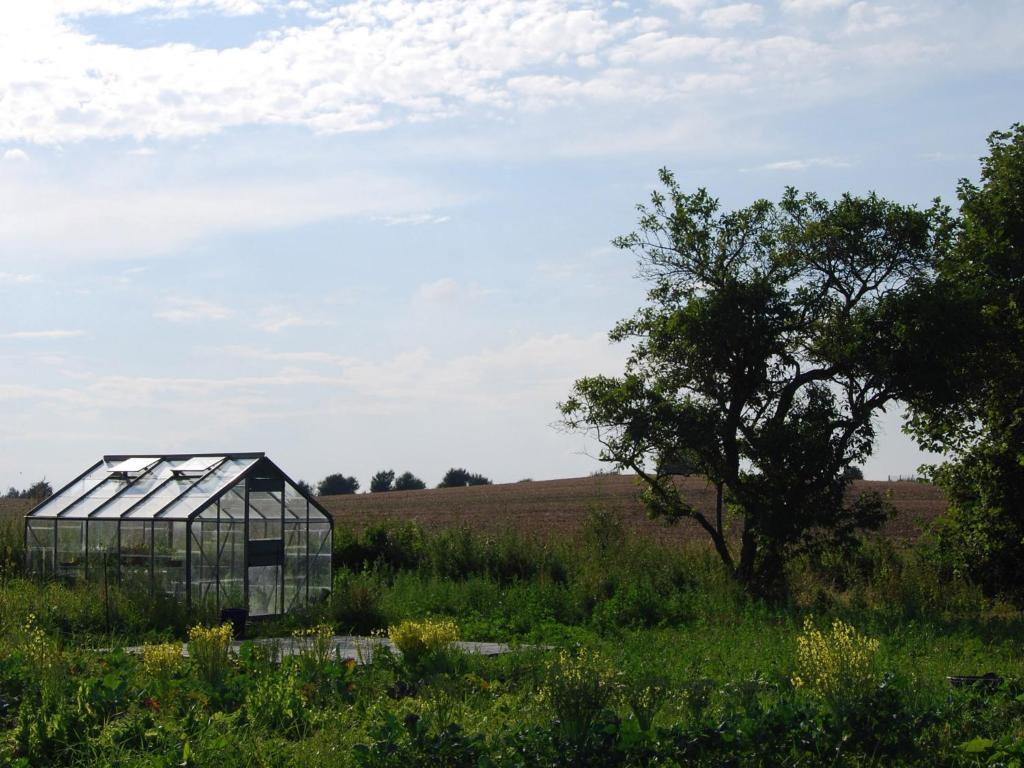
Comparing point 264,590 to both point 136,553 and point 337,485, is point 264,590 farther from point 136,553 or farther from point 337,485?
point 337,485

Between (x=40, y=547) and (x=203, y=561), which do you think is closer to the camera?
(x=203, y=561)

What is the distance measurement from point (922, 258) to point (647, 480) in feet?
20.1

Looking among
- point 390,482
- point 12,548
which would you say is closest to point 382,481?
point 390,482

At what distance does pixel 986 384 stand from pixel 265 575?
12800 mm

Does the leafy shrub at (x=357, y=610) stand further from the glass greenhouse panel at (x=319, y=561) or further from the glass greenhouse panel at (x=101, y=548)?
the glass greenhouse panel at (x=101, y=548)

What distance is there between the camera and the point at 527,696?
9.62 metres

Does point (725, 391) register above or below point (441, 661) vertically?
above

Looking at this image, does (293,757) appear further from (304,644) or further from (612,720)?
(304,644)

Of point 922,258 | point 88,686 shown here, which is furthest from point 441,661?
point 922,258

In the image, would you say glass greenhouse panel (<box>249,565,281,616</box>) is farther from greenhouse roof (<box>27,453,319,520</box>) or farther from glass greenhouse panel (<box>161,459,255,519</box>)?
greenhouse roof (<box>27,453,319,520</box>)

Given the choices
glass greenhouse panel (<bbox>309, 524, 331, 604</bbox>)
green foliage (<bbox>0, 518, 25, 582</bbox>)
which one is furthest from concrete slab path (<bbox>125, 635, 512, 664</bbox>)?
green foliage (<bbox>0, 518, 25, 582</bbox>)

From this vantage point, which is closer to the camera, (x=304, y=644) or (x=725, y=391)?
(x=304, y=644)

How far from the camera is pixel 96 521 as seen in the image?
1861 cm

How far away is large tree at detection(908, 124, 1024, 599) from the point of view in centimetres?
1831
